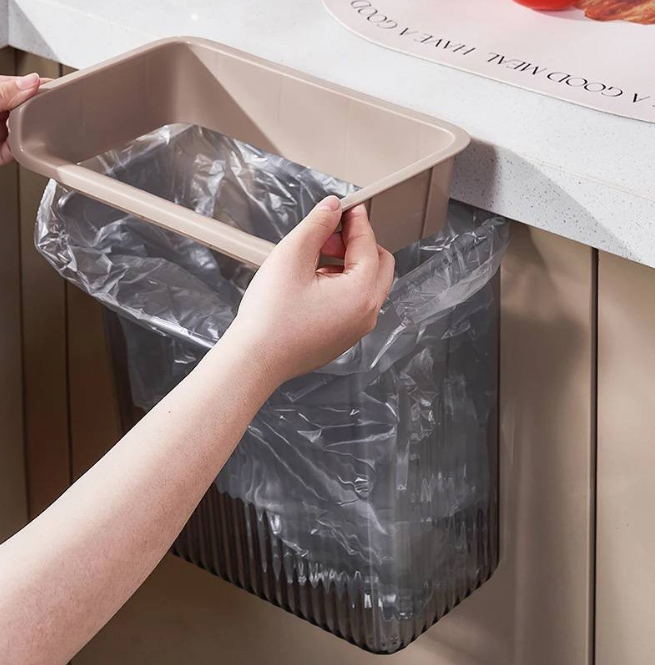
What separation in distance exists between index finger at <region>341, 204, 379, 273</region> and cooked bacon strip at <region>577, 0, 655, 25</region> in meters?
0.29

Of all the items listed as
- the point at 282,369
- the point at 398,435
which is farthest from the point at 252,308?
the point at 398,435

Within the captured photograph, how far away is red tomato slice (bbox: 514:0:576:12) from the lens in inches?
30.2

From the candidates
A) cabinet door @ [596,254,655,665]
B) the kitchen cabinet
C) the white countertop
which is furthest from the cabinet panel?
cabinet door @ [596,254,655,665]

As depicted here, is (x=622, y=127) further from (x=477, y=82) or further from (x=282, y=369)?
(x=282, y=369)

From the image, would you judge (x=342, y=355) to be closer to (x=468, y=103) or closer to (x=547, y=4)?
(x=468, y=103)

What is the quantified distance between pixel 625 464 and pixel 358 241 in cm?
23

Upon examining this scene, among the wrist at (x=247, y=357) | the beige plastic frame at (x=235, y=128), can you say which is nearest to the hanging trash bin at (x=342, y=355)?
the beige plastic frame at (x=235, y=128)

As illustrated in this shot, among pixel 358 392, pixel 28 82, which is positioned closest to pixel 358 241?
pixel 358 392

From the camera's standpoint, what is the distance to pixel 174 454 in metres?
0.50

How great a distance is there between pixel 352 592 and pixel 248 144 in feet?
0.99

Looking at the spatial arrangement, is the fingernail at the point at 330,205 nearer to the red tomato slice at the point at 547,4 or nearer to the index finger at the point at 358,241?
the index finger at the point at 358,241

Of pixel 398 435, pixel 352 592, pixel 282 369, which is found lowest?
pixel 352 592

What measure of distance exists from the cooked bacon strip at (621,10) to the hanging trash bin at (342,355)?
189 millimetres

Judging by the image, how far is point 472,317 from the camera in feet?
2.27
